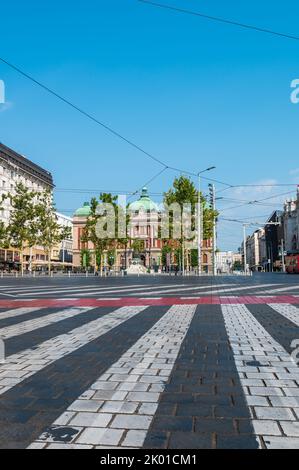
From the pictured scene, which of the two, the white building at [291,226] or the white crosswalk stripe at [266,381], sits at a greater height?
the white building at [291,226]

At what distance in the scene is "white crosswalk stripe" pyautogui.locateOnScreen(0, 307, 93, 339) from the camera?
7176 mm

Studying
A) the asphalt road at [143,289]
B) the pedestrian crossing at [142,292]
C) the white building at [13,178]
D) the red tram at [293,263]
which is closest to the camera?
the pedestrian crossing at [142,292]

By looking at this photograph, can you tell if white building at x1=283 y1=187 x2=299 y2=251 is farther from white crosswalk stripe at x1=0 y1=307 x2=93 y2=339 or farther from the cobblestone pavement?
the cobblestone pavement

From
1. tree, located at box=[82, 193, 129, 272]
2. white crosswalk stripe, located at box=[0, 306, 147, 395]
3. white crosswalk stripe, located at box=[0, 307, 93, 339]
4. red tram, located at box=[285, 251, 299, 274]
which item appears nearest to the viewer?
white crosswalk stripe, located at box=[0, 306, 147, 395]

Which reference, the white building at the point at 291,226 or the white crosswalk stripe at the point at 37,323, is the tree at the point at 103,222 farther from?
the white building at the point at 291,226

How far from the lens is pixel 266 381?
4.18m

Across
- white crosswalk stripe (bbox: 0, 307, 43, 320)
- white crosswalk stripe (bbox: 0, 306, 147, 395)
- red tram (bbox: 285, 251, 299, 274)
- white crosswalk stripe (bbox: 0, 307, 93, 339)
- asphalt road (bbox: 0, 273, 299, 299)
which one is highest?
red tram (bbox: 285, 251, 299, 274)

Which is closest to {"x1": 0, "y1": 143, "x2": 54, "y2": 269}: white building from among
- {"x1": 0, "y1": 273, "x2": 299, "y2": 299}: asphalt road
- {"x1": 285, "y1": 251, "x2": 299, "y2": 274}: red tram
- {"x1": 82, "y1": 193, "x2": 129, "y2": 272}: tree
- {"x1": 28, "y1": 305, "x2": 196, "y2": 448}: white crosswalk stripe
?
{"x1": 82, "y1": 193, "x2": 129, "y2": 272}: tree

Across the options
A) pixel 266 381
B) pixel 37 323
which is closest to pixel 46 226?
pixel 37 323

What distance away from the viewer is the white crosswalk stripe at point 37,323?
23.5 ft

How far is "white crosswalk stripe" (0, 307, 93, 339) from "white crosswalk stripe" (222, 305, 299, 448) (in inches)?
139

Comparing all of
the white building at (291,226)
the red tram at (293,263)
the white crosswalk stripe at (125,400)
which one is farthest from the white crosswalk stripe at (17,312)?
the white building at (291,226)

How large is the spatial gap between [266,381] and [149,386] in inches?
46.2

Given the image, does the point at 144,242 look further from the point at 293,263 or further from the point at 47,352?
the point at 47,352
